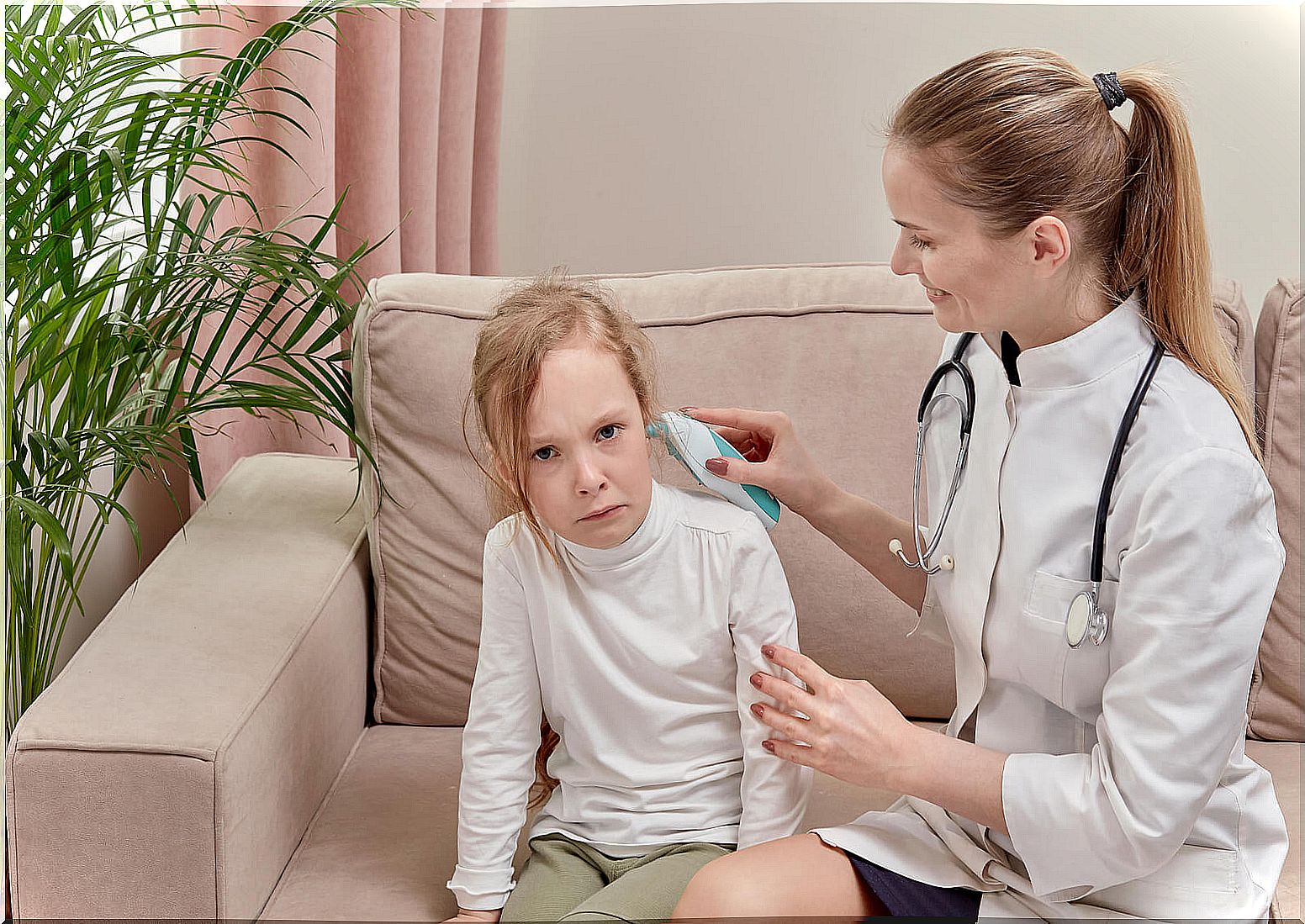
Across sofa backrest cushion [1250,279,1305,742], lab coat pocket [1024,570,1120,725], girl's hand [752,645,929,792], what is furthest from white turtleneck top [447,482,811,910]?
sofa backrest cushion [1250,279,1305,742]

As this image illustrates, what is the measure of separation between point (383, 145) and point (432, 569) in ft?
2.46

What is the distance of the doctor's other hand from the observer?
124 cm

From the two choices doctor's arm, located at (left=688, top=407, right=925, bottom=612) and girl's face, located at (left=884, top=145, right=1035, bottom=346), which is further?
doctor's arm, located at (left=688, top=407, right=925, bottom=612)

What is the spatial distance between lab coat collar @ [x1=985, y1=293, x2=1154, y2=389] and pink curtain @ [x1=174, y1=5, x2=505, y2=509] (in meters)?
1.16

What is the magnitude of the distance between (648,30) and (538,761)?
1210mm

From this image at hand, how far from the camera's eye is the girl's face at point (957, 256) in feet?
3.22

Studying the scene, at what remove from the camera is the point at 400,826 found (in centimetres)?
133

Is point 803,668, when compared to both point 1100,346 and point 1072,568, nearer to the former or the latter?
point 1072,568

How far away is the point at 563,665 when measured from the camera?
3.98 feet

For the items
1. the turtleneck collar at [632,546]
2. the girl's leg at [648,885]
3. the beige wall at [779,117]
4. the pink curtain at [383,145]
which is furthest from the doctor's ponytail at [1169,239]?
the pink curtain at [383,145]

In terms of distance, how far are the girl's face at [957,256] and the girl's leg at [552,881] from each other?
2.07ft

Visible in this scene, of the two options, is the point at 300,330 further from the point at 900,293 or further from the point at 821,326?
the point at 900,293

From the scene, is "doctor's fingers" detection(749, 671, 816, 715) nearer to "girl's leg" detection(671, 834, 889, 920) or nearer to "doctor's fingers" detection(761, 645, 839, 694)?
"doctor's fingers" detection(761, 645, 839, 694)

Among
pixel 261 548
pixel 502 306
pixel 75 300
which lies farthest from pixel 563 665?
pixel 75 300
